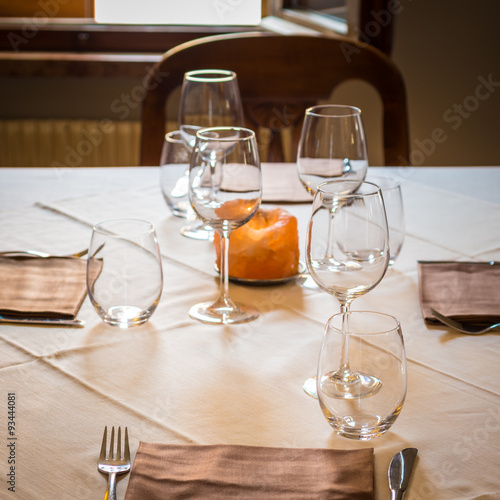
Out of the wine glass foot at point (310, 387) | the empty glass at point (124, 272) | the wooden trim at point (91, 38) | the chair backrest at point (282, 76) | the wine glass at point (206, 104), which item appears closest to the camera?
the wine glass foot at point (310, 387)

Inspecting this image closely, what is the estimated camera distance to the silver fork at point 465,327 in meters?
0.85

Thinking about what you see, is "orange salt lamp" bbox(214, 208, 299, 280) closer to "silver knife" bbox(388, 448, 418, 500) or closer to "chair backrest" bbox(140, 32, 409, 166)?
"silver knife" bbox(388, 448, 418, 500)

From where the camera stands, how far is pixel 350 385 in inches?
23.9

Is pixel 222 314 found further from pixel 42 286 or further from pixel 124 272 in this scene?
pixel 42 286

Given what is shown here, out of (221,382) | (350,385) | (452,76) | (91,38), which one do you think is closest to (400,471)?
(350,385)

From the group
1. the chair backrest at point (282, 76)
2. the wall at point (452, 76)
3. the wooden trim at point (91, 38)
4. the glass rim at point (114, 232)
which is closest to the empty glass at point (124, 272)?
the glass rim at point (114, 232)

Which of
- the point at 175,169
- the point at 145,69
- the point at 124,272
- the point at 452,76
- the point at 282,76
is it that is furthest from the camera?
the point at 145,69

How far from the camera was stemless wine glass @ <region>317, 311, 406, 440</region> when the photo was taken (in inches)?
23.7

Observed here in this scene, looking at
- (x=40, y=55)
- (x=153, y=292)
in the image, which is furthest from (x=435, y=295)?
(x=40, y=55)

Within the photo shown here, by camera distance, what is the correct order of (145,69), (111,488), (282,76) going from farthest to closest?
(145,69)
(282,76)
(111,488)

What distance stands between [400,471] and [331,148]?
55cm

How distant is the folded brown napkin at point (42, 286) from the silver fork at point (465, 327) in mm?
436

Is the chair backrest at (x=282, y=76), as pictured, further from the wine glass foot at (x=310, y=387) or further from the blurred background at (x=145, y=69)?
the wine glass foot at (x=310, y=387)

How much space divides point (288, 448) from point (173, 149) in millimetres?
661
